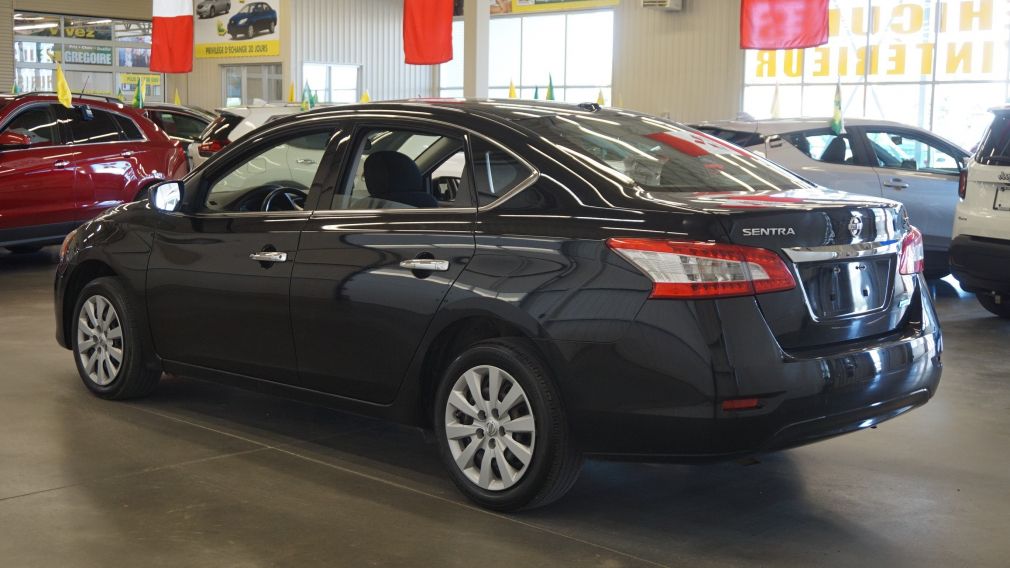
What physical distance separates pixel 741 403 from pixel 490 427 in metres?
0.95

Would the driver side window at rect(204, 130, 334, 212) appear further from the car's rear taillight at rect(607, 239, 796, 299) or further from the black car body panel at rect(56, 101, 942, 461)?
the car's rear taillight at rect(607, 239, 796, 299)

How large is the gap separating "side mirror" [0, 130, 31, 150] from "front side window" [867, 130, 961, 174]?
308 inches

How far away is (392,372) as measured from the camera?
460cm

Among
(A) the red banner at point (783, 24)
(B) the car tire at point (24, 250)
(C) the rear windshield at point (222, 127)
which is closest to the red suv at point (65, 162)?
(B) the car tire at point (24, 250)

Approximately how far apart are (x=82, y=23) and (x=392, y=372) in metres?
32.0

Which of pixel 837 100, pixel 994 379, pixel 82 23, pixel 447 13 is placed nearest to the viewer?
pixel 994 379

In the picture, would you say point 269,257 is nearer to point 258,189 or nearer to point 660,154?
point 258,189

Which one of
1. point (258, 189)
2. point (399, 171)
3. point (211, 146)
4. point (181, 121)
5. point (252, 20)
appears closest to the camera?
point (399, 171)

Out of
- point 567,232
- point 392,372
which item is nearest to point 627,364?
point 567,232

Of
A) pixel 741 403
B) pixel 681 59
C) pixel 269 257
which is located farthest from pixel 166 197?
pixel 681 59

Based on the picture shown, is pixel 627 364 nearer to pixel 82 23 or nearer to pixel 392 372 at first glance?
pixel 392 372

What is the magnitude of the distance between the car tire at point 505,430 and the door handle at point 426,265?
33 centimetres

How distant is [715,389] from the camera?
3.78 meters

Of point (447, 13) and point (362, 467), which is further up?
point (447, 13)
